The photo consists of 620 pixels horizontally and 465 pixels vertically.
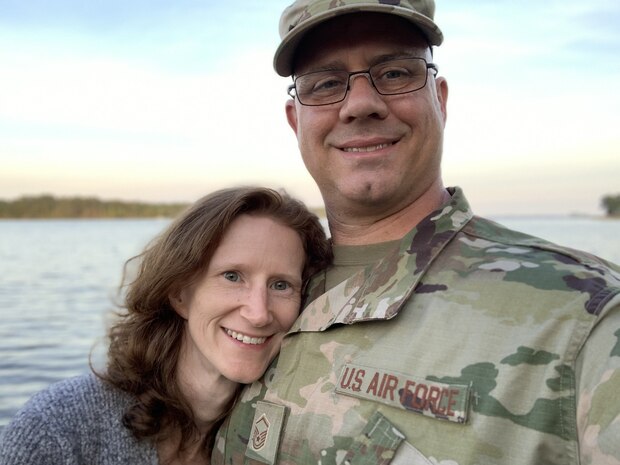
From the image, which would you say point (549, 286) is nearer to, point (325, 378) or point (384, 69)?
point (325, 378)

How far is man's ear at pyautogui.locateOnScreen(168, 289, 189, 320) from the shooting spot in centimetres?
261

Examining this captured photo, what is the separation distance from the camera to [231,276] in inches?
96.7

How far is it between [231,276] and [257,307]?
6.6 inches

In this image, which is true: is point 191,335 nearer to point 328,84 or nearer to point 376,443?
point 376,443

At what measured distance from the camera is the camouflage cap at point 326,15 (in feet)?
7.59

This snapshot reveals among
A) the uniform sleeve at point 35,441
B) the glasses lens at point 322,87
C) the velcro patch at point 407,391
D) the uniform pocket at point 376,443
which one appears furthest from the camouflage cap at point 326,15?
the uniform sleeve at point 35,441

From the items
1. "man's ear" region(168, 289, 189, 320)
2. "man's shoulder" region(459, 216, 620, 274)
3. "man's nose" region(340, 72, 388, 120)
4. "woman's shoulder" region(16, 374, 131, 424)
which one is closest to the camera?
"man's shoulder" region(459, 216, 620, 274)

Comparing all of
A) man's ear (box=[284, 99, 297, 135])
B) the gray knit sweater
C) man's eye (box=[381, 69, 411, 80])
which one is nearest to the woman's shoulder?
the gray knit sweater

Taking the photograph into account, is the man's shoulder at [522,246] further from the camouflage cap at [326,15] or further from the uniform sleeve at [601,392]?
the camouflage cap at [326,15]

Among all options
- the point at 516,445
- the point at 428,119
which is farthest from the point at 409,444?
the point at 428,119

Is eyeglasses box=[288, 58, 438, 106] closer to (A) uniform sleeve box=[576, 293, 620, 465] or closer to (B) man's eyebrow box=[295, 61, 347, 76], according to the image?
(B) man's eyebrow box=[295, 61, 347, 76]

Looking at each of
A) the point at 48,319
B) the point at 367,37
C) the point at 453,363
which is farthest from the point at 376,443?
the point at 48,319

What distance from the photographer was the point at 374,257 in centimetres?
253

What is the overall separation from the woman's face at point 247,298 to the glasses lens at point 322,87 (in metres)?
0.49
